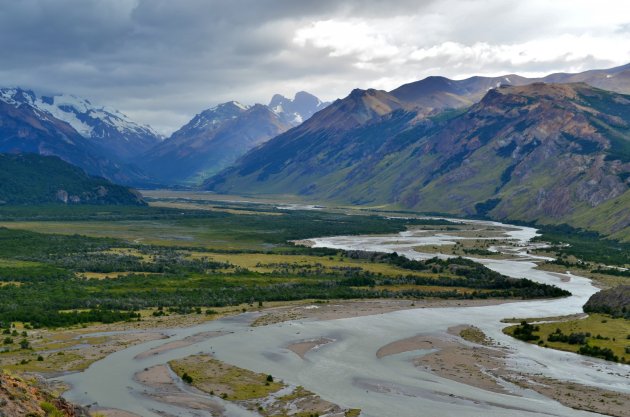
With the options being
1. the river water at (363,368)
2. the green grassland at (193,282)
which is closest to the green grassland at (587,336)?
the river water at (363,368)

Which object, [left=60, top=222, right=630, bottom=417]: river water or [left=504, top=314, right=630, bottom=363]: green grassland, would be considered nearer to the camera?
[left=60, top=222, right=630, bottom=417]: river water

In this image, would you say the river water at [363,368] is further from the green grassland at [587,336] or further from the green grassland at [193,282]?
the green grassland at [193,282]

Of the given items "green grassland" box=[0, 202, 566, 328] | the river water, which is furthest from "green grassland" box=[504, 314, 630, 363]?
"green grassland" box=[0, 202, 566, 328]

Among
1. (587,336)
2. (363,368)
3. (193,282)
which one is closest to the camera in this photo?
(363,368)

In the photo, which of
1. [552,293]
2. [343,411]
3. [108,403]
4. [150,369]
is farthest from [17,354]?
[552,293]

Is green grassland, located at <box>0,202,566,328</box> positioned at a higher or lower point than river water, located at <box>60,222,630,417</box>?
higher

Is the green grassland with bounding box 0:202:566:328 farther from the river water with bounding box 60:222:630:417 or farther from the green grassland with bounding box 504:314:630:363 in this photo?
the green grassland with bounding box 504:314:630:363

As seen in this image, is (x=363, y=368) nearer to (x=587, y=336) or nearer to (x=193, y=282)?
(x=587, y=336)

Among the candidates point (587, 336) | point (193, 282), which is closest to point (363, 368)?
point (587, 336)

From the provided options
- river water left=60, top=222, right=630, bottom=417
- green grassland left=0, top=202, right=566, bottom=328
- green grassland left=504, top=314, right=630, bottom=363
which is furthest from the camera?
green grassland left=0, top=202, right=566, bottom=328
